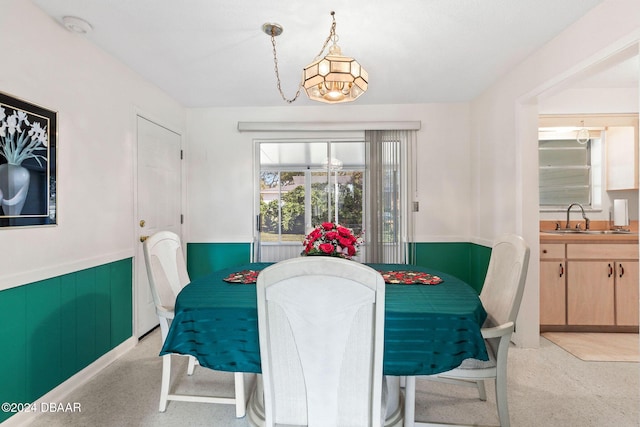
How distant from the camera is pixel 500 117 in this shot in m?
3.03

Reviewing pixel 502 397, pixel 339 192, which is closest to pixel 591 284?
pixel 502 397

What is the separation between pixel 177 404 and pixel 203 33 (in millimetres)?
2471

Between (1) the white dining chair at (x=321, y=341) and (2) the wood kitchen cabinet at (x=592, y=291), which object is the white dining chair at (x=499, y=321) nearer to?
(1) the white dining chair at (x=321, y=341)

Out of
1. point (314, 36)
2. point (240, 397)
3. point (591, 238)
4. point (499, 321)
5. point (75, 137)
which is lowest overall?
point (240, 397)

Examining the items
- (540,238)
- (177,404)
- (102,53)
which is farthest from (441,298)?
(102,53)

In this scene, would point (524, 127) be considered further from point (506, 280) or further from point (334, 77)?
point (334, 77)

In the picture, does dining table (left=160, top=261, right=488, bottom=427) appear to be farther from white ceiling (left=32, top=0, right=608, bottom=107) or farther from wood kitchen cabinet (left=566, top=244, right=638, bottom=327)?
wood kitchen cabinet (left=566, top=244, right=638, bottom=327)

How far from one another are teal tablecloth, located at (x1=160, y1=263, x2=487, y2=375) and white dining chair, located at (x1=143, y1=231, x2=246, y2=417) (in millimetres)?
393

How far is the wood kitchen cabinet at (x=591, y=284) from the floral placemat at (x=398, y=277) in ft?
5.47

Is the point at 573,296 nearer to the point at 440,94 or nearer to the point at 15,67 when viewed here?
the point at 440,94

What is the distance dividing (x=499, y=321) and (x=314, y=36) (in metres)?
2.17

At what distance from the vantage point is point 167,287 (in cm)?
197

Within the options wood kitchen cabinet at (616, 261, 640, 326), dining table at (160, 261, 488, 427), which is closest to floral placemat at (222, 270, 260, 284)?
dining table at (160, 261, 488, 427)

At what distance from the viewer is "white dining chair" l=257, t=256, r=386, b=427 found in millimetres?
985
